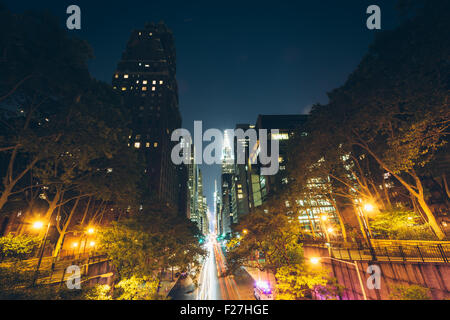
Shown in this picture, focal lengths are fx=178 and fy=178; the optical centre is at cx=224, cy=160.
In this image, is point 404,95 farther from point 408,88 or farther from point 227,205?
point 227,205

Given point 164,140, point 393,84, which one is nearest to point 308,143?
point 393,84

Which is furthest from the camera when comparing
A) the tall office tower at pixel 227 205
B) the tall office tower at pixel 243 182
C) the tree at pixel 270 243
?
the tall office tower at pixel 227 205

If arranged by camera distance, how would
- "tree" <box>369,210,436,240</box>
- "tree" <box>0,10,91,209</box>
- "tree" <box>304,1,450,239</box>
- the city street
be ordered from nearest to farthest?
"tree" <box>0,10,91,209</box> < "tree" <box>304,1,450,239</box> < "tree" <box>369,210,436,240</box> < the city street

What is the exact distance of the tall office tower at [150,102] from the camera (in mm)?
68250

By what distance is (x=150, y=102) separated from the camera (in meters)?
77.1

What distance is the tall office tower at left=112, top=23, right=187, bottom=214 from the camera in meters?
68.2

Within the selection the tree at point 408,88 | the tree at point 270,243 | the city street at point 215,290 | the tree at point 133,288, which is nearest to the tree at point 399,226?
the tree at point 408,88

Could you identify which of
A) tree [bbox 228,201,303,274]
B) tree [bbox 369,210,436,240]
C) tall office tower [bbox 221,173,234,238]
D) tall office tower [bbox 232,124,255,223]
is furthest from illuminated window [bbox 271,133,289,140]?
tall office tower [bbox 221,173,234,238]

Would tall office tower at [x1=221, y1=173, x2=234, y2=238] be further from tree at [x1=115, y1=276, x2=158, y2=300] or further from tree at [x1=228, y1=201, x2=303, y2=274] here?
tree at [x1=115, y1=276, x2=158, y2=300]

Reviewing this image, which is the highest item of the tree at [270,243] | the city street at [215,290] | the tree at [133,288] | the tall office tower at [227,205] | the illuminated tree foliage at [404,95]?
the tall office tower at [227,205]

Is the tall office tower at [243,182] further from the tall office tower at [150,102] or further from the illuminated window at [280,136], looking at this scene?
the tall office tower at [150,102]

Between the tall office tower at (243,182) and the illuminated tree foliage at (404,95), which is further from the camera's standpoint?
the tall office tower at (243,182)

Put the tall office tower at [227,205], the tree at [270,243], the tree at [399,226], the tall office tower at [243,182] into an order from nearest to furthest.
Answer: the tree at [270,243] < the tree at [399,226] < the tall office tower at [243,182] < the tall office tower at [227,205]

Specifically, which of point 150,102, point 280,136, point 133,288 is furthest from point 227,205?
point 133,288
